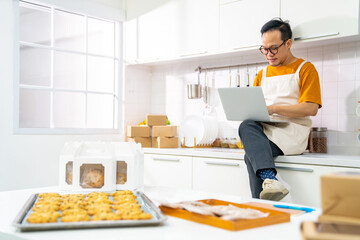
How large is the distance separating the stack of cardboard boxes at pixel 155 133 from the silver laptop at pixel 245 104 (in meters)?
1.14

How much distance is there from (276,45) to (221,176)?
3.63ft

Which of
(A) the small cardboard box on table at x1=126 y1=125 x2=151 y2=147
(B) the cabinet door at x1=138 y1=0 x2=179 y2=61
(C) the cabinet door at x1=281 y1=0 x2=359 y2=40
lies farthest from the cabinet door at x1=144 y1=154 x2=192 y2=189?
(C) the cabinet door at x1=281 y1=0 x2=359 y2=40

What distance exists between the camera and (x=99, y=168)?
1815 millimetres

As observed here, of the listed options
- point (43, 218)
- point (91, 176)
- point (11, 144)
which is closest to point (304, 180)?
point (91, 176)

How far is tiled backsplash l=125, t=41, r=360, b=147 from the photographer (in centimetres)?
313

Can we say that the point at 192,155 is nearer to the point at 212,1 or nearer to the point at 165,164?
the point at 165,164

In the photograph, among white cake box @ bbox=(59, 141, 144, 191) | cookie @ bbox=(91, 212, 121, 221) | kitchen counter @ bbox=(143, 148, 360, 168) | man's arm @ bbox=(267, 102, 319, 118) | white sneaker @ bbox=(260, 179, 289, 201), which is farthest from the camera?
man's arm @ bbox=(267, 102, 319, 118)

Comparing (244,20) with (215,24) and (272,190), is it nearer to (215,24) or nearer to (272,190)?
(215,24)

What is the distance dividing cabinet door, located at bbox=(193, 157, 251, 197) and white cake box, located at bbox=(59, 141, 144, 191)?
1369mm

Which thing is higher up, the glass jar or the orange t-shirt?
the orange t-shirt

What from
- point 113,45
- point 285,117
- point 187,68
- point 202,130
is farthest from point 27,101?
point 285,117

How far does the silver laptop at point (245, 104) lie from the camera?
2.60m

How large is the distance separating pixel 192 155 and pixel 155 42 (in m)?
1.33

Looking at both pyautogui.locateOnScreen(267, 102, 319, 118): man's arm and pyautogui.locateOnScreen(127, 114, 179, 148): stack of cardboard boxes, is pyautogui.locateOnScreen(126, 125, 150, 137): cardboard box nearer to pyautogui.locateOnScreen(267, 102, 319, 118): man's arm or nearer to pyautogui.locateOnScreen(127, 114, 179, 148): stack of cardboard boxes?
pyautogui.locateOnScreen(127, 114, 179, 148): stack of cardboard boxes
